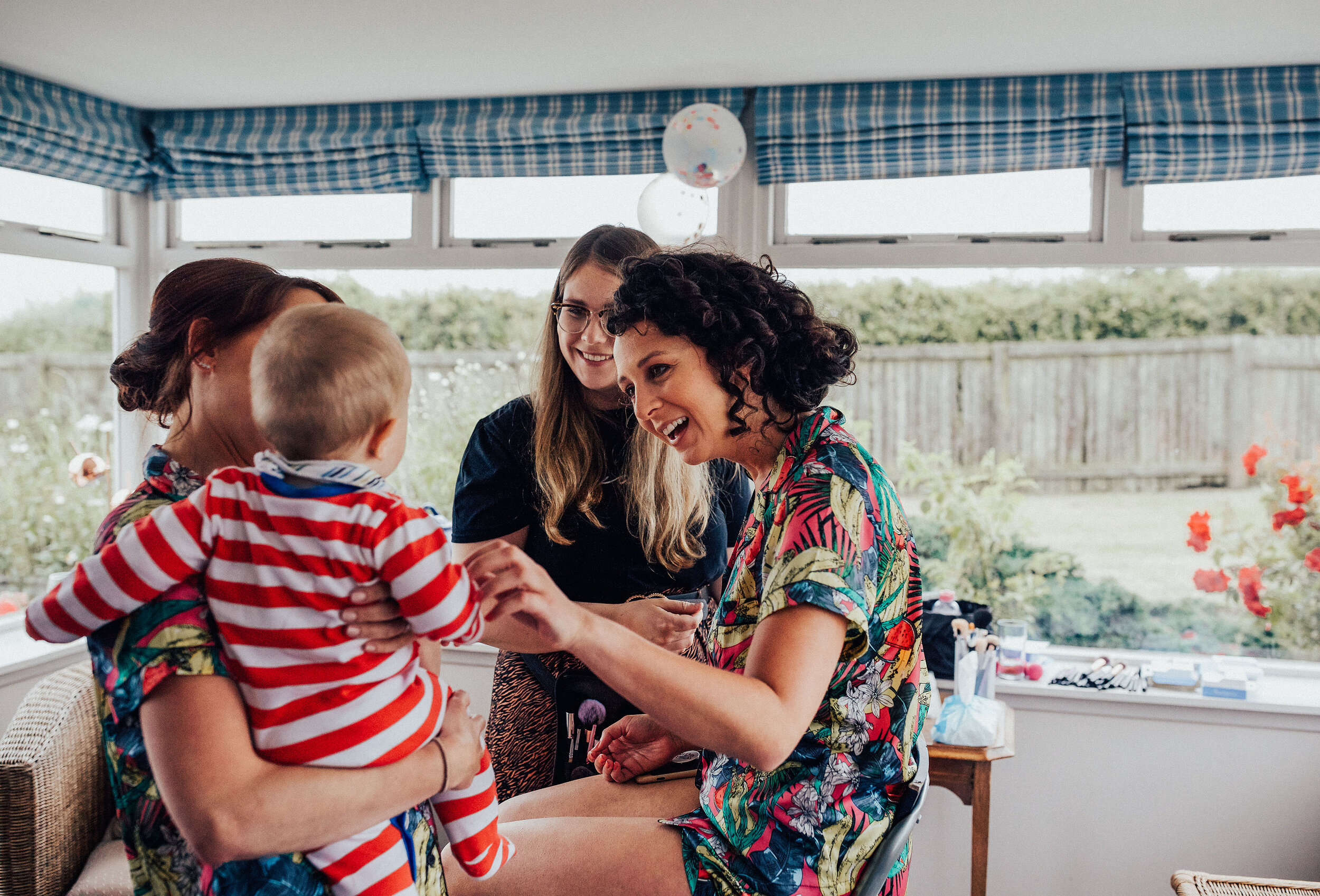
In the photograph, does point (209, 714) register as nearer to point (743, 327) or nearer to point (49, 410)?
point (743, 327)

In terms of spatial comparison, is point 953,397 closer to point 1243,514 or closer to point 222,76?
point 1243,514

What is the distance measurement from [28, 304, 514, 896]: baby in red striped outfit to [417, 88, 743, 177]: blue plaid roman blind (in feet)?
8.78

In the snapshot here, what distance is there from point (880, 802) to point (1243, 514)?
2.84m

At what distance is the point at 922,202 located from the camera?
351 centimetres

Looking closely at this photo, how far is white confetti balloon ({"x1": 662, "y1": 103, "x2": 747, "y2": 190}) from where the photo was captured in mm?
3076

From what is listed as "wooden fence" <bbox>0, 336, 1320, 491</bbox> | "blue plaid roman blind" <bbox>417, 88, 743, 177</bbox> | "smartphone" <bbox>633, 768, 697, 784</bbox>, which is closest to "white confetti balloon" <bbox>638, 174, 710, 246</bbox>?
"blue plaid roman blind" <bbox>417, 88, 743, 177</bbox>

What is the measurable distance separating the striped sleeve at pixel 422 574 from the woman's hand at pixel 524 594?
4 centimetres

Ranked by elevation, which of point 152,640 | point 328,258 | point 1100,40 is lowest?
point 152,640

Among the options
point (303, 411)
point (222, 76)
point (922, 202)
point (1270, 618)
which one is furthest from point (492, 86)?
point (1270, 618)

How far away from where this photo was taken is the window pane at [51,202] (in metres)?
3.65

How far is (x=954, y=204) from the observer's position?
348 cm

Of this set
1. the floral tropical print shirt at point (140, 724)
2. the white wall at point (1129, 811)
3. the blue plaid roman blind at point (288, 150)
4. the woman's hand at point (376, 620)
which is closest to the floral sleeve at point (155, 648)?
the floral tropical print shirt at point (140, 724)

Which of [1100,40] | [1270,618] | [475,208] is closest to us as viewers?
[1100,40]

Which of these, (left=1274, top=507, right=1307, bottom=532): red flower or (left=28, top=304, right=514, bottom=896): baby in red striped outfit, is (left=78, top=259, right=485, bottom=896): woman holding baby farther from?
(left=1274, top=507, right=1307, bottom=532): red flower
